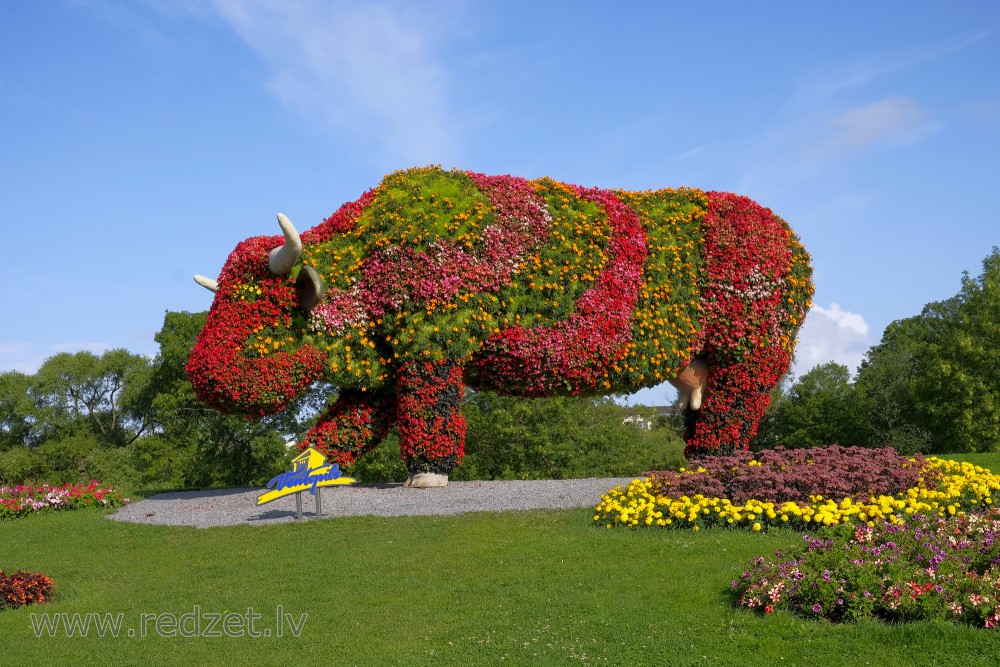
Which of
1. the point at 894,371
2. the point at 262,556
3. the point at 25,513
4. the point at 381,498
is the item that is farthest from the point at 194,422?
the point at 894,371

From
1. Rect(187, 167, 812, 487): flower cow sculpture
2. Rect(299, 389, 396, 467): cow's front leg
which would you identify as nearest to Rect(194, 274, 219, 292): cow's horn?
Rect(187, 167, 812, 487): flower cow sculpture

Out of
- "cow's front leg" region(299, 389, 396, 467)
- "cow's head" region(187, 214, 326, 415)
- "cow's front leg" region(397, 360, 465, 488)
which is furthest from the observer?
"cow's front leg" region(299, 389, 396, 467)

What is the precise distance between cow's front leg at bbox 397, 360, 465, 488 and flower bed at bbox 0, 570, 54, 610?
573cm

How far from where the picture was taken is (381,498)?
13781 millimetres

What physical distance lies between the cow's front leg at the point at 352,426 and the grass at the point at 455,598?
7.95 ft

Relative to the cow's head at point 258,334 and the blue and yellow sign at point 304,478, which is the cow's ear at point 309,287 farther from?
the blue and yellow sign at point 304,478

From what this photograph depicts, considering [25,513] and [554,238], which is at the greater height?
[554,238]

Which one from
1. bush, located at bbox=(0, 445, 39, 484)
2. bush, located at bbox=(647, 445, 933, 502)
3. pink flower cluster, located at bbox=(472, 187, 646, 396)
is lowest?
bush, located at bbox=(647, 445, 933, 502)

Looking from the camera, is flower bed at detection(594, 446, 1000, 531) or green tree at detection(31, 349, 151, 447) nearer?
flower bed at detection(594, 446, 1000, 531)

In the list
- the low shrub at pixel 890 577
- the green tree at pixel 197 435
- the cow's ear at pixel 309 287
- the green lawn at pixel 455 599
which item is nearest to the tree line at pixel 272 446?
the green tree at pixel 197 435

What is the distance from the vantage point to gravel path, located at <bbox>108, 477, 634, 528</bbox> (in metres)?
12.8

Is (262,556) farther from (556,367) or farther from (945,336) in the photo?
(945,336)

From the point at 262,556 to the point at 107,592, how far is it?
1.66 metres

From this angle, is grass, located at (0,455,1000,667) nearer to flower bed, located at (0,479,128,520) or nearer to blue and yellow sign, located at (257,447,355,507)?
blue and yellow sign, located at (257,447,355,507)
